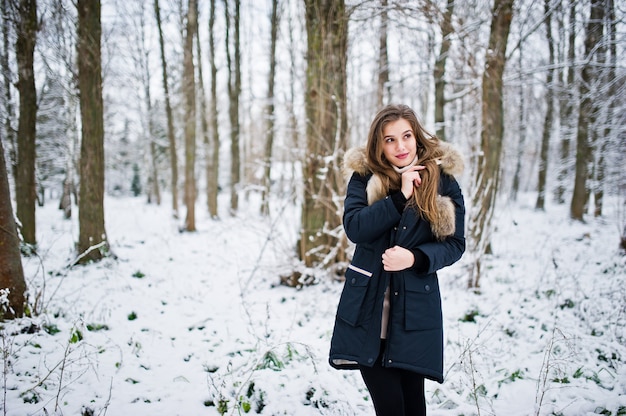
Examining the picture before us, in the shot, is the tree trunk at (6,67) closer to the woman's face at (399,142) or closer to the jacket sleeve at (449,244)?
the woman's face at (399,142)

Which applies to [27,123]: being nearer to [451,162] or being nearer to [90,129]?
[90,129]

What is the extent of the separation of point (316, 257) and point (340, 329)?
365cm

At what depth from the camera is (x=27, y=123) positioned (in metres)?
6.69

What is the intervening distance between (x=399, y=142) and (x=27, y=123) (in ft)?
25.8

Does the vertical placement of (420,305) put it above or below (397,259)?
below

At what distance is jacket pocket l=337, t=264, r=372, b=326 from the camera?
1.67 meters

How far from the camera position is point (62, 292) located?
15.2ft

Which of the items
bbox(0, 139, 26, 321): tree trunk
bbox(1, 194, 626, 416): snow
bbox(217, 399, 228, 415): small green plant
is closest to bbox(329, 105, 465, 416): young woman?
bbox(1, 194, 626, 416): snow

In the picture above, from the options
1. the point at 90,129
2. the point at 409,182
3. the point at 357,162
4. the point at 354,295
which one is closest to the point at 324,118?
the point at 357,162

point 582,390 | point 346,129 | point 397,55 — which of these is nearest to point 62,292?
point 346,129

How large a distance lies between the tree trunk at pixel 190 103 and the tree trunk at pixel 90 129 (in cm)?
392

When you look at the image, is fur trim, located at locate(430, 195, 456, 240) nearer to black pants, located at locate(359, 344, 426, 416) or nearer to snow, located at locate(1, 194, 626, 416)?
black pants, located at locate(359, 344, 426, 416)

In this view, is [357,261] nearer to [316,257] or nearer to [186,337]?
[186,337]

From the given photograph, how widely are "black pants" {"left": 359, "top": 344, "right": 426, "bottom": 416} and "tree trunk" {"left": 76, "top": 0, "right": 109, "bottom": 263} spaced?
5.69m
